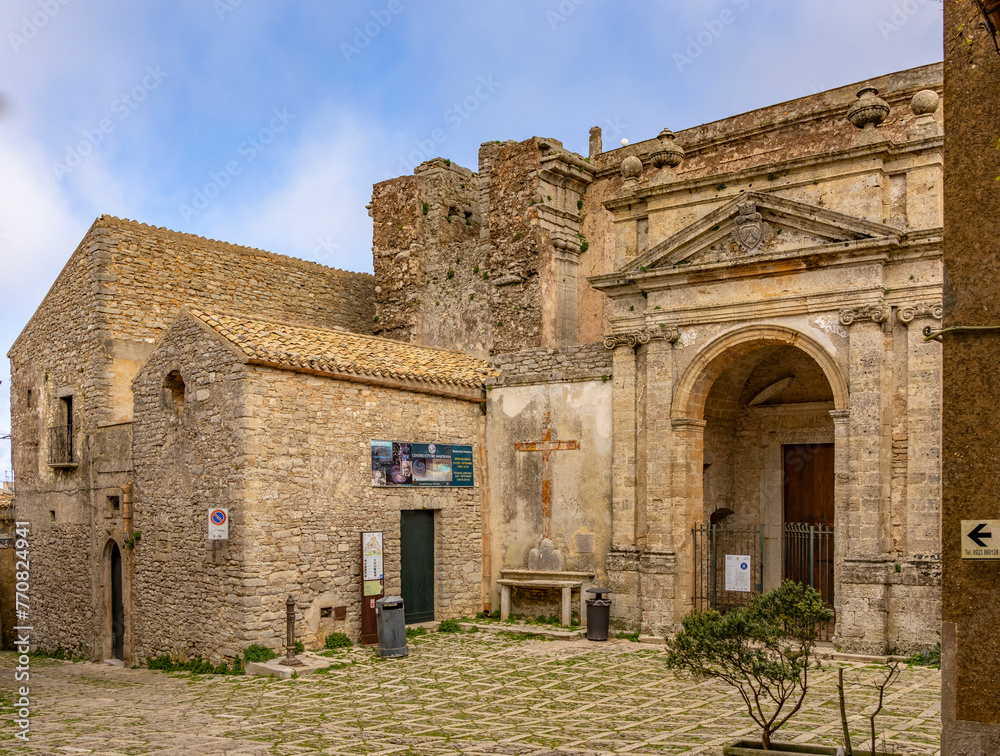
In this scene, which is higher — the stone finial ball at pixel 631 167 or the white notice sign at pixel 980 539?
the stone finial ball at pixel 631 167

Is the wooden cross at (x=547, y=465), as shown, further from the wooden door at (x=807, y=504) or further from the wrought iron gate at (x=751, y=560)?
the wooden door at (x=807, y=504)

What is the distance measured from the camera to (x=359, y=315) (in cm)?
2108

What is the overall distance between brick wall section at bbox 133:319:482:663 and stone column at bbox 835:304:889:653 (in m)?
6.12

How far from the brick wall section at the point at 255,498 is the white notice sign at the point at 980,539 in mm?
9027

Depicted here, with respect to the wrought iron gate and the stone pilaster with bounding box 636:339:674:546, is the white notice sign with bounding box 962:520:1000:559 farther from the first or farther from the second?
the wrought iron gate

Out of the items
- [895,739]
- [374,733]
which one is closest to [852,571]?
[895,739]

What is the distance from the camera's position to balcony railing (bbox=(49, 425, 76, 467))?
56.6ft

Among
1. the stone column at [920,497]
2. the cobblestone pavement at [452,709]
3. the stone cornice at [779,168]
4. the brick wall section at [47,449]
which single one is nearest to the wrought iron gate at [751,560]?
the cobblestone pavement at [452,709]

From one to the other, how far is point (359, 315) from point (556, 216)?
17.3 feet

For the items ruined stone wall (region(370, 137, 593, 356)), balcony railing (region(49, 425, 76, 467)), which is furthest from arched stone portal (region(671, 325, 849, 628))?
balcony railing (region(49, 425, 76, 467))

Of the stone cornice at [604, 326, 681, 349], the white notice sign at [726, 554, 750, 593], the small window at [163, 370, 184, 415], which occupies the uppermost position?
the stone cornice at [604, 326, 681, 349]

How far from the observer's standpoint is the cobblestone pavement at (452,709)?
8.20m

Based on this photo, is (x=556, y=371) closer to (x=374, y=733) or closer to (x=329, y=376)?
(x=329, y=376)

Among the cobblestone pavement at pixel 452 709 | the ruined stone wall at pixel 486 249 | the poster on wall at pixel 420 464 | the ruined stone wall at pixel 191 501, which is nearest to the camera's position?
the cobblestone pavement at pixel 452 709
